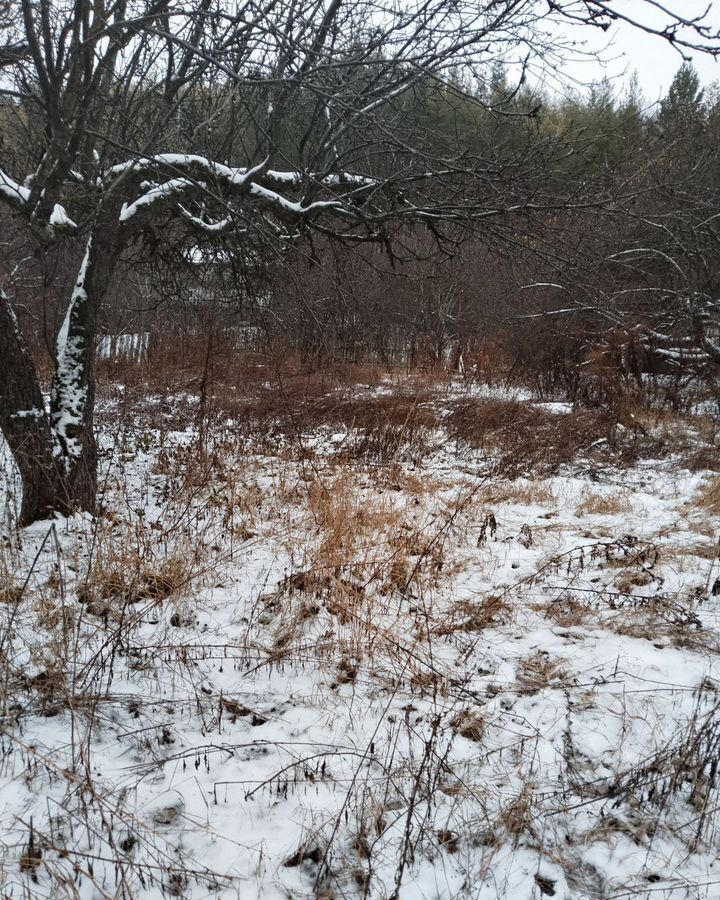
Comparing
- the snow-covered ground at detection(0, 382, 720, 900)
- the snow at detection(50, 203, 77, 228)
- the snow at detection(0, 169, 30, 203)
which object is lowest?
the snow-covered ground at detection(0, 382, 720, 900)

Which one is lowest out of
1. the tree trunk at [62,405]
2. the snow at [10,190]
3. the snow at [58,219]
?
the tree trunk at [62,405]

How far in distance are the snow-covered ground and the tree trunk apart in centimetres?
34

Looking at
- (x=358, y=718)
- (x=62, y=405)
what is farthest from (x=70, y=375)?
(x=358, y=718)

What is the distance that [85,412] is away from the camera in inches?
190

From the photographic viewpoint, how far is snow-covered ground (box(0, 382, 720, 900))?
5.75ft

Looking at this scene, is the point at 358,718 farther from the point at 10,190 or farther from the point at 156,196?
the point at 10,190

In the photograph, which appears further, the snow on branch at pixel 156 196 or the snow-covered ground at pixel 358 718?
the snow on branch at pixel 156 196

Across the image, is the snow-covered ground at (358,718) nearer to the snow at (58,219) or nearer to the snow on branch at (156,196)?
the snow at (58,219)

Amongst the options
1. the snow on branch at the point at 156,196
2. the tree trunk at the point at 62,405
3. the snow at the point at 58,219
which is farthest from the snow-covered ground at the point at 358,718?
the snow on branch at the point at 156,196

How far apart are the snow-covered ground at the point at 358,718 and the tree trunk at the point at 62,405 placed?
1.12ft

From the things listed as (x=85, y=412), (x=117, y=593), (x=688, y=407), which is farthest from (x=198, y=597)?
(x=688, y=407)

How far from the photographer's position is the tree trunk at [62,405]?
4316 millimetres

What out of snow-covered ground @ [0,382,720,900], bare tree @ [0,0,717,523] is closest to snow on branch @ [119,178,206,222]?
bare tree @ [0,0,717,523]

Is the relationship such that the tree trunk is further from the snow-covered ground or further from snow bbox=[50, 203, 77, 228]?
the snow-covered ground
